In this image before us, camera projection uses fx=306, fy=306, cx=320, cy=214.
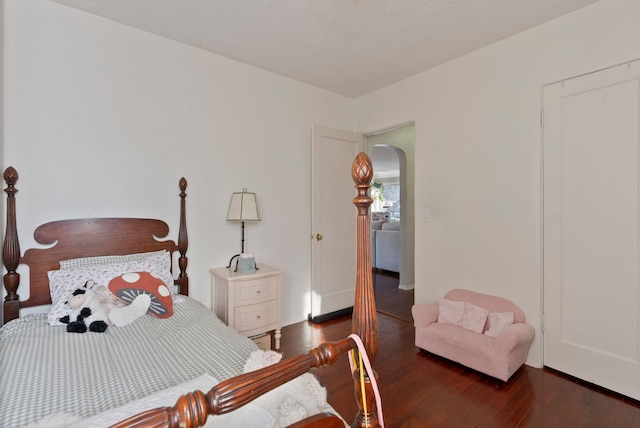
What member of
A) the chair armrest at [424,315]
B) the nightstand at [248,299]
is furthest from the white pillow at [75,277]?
the chair armrest at [424,315]

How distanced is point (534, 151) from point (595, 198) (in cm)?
53

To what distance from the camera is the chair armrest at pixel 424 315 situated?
270 centimetres

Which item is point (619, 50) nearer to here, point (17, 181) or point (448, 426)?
point (448, 426)

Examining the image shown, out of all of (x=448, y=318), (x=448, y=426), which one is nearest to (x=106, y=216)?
(x=448, y=426)

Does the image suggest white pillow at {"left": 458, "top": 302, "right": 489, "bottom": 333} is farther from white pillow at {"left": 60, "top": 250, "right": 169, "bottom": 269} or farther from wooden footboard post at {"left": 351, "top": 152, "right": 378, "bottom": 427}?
white pillow at {"left": 60, "top": 250, "right": 169, "bottom": 269}

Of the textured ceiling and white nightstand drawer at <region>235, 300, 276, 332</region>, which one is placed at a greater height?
the textured ceiling

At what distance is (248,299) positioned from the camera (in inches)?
102

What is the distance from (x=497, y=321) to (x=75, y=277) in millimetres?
3093

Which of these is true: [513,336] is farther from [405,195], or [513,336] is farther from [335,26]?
[405,195]

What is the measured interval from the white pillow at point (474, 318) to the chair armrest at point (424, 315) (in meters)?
0.22

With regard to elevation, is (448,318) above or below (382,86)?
below

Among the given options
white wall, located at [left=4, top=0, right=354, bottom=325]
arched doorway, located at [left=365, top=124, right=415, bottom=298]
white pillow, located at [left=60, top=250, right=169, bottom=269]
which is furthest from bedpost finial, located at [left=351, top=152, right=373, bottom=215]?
arched doorway, located at [left=365, top=124, right=415, bottom=298]

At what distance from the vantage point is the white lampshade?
2754 mm

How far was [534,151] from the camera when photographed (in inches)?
96.0
